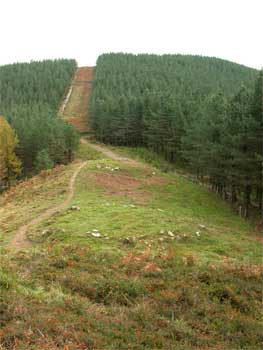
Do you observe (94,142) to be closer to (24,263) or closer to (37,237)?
(37,237)

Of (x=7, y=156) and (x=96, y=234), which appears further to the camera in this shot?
(x=7, y=156)

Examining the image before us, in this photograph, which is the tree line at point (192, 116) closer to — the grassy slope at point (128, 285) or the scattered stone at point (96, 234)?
the grassy slope at point (128, 285)

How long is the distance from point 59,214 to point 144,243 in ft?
22.8

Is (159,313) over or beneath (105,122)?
beneath

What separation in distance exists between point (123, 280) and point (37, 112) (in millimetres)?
68027

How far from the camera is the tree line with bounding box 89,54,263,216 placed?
26703 mm

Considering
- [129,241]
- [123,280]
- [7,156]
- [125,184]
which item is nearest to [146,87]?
[7,156]

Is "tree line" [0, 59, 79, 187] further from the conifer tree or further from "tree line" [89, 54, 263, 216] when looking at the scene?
"tree line" [89, 54, 263, 216]

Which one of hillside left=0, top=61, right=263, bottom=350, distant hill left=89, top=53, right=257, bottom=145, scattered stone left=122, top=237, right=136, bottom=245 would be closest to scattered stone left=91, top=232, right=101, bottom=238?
hillside left=0, top=61, right=263, bottom=350

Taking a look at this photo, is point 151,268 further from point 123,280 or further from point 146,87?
point 146,87

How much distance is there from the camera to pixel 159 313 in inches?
338

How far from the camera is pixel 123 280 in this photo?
10172mm

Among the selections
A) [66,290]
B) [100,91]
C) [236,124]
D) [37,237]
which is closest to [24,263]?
[66,290]

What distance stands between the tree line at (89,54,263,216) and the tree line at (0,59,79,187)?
588 inches
